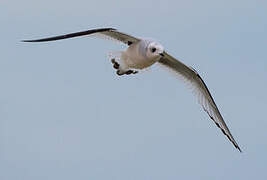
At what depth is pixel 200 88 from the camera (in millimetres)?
15953

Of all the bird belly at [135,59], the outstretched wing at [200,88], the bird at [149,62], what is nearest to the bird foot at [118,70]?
the bird at [149,62]

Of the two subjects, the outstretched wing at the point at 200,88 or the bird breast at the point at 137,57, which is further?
the outstretched wing at the point at 200,88

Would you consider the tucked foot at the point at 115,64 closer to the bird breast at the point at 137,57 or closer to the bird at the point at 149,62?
the bird at the point at 149,62

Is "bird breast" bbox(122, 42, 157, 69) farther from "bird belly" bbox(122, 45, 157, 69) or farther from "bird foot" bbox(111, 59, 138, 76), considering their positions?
"bird foot" bbox(111, 59, 138, 76)

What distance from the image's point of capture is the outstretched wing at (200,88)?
51.4ft

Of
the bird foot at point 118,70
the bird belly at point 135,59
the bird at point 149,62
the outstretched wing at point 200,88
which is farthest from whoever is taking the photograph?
the outstretched wing at point 200,88

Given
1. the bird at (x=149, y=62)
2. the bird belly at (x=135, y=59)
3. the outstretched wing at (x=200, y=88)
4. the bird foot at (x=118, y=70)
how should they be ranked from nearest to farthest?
the bird at (x=149, y=62) → the bird belly at (x=135, y=59) → the bird foot at (x=118, y=70) → the outstretched wing at (x=200, y=88)

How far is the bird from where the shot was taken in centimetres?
1375

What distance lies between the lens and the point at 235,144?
51.3 feet

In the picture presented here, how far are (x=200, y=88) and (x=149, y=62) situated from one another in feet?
7.42

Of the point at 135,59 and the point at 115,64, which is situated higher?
the point at 135,59

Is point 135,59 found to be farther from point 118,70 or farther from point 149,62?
point 118,70

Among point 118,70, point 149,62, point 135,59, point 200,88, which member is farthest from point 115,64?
point 200,88

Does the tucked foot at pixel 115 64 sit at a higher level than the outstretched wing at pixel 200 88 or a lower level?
higher
